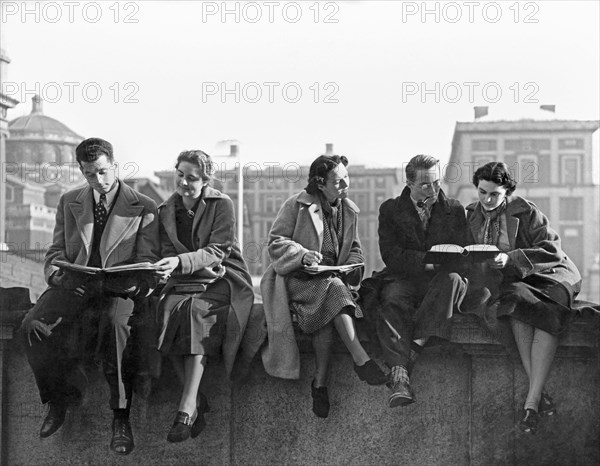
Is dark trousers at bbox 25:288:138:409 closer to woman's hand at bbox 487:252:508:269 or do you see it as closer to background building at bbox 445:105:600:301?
woman's hand at bbox 487:252:508:269

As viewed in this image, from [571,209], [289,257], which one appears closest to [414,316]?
[289,257]

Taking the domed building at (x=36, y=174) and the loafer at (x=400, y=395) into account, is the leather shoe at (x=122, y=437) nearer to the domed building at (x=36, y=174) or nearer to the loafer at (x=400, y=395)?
the loafer at (x=400, y=395)

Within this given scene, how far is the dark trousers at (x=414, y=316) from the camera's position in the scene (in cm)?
675

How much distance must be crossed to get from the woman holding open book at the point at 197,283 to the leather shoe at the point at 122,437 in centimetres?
39

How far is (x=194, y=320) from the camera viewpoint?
679 centimetres

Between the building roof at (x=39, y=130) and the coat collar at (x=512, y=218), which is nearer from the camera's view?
the coat collar at (x=512, y=218)

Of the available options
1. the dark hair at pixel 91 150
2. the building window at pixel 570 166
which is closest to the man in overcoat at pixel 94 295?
the dark hair at pixel 91 150

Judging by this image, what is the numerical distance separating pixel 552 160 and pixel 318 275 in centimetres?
6172

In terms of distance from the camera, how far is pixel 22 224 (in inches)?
2087

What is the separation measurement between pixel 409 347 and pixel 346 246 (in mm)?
805

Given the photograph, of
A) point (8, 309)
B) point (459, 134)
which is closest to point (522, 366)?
point (8, 309)

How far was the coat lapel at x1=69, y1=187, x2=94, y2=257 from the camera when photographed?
698 cm

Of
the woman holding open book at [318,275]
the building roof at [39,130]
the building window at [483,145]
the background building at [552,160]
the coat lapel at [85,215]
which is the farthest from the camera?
the building roof at [39,130]

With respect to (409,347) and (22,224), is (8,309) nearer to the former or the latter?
(409,347)
